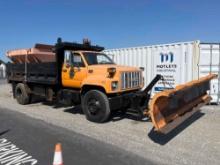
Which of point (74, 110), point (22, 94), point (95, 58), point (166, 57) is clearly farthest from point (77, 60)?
point (166, 57)

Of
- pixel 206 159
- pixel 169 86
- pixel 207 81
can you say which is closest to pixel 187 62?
pixel 169 86

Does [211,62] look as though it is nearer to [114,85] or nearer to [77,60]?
[114,85]

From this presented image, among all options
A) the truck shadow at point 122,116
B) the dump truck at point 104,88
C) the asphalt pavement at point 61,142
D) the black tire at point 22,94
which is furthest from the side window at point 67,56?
the black tire at point 22,94

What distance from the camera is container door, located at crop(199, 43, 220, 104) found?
988 centimetres

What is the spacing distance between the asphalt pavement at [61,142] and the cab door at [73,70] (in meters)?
1.79

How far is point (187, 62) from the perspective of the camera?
9.98 metres

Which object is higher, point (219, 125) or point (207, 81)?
point (207, 81)

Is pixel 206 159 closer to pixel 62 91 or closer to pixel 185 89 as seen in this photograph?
pixel 185 89

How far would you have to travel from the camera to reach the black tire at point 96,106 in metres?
7.14

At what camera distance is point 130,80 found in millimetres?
7629

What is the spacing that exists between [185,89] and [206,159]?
2155 millimetres

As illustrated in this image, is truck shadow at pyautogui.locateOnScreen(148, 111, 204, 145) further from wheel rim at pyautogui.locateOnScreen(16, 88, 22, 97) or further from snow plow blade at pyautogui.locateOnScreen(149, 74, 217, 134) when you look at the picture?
wheel rim at pyautogui.locateOnScreen(16, 88, 22, 97)

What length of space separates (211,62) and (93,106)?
19.0 ft

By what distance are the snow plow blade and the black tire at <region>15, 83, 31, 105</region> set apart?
736cm
